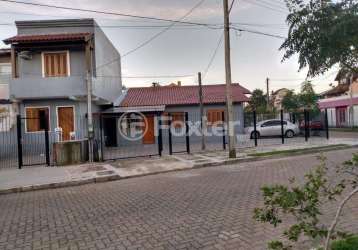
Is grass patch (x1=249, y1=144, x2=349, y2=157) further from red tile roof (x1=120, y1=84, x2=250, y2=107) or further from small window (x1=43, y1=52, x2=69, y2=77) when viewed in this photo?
small window (x1=43, y1=52, x2=69, y2=77)

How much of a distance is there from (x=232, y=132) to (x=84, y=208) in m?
9.40

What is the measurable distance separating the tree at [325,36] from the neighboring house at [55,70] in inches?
563

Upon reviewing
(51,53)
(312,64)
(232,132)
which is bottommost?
(232,132)

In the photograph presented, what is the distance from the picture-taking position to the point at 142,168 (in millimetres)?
13961

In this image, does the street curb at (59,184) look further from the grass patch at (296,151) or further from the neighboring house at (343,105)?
the neighboring house at (343,105)

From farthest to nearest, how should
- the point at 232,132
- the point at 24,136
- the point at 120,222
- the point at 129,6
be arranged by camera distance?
the point at 24,136, the point at 129,6, the point at 232,132, the point at 120,222

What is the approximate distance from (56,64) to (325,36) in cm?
1802

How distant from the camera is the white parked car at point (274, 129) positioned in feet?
88.9

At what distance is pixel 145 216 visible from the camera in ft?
22.0

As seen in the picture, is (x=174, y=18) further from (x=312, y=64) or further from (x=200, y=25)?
(x=312, y=64)

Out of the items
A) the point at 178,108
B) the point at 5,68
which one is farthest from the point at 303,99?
the point at 5,68

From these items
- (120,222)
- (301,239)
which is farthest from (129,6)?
(301,239)

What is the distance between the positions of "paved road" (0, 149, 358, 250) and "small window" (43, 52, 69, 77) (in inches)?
506

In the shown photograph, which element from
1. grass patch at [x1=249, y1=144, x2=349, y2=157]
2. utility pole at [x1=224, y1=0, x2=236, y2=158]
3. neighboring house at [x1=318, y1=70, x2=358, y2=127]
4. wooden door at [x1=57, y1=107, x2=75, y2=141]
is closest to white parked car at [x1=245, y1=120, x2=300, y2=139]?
grass patch at [x1=249, y1=144, x2=349, y2=157]
